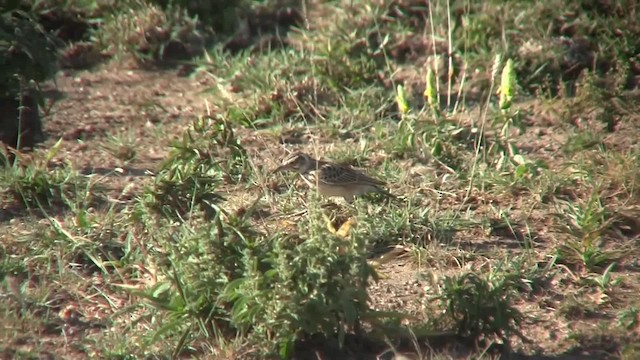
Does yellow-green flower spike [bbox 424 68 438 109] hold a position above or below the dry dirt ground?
above

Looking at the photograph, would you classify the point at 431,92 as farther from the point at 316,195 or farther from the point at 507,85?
the point at 316,195

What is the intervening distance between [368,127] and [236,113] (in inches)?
45.5

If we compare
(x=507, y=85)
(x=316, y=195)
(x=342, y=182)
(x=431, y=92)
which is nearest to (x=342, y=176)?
(x=342, y=182)

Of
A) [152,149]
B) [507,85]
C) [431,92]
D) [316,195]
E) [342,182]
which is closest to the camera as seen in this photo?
[316,195]

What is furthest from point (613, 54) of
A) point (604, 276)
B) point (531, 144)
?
point (604, 276)

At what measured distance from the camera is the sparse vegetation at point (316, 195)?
5.17 metres

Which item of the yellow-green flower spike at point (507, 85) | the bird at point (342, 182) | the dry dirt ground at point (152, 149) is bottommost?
the dry dirt ground at point (152, 149)

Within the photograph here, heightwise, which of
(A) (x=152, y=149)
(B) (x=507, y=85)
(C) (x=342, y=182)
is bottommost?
(A) (x=152, y=149)

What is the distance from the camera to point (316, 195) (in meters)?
6.19

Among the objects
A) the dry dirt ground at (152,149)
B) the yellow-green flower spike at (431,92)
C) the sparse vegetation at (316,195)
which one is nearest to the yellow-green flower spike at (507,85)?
the sparse vegetation at (316,195)

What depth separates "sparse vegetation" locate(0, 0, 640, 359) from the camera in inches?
204

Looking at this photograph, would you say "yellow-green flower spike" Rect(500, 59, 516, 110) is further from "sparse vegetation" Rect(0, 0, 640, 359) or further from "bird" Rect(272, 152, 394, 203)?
"bird" Rect(272, 152, 394, 203)

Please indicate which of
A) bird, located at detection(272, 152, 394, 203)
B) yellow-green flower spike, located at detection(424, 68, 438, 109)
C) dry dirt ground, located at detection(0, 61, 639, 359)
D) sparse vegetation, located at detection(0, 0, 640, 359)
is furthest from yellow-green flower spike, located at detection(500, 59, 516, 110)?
bird, located at detection(272, 152, 394, 203)

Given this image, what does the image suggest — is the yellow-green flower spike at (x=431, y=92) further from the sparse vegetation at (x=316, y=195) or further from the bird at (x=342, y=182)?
the bird at (x=342, y=182)
